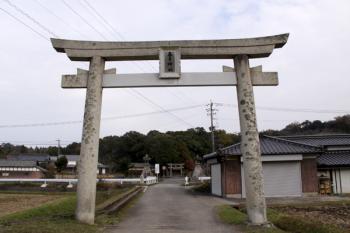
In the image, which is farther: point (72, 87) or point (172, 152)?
point (172, 152)

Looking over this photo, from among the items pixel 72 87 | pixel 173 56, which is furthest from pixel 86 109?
pixel 173 56

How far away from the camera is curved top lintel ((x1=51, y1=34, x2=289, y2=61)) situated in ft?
40.9

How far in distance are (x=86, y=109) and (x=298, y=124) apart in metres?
86.1

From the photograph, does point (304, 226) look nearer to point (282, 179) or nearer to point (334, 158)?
point (282, 179)

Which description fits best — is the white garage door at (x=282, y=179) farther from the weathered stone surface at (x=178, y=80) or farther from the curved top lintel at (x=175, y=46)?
the curved top lintel at (x=175, y=46)

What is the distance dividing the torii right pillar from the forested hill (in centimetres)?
6293

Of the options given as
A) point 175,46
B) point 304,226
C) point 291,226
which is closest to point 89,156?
point 175,46

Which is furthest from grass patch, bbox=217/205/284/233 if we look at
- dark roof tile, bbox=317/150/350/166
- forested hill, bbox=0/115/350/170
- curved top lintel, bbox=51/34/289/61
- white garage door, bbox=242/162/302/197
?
forested hill, bbox=0/115/350/170

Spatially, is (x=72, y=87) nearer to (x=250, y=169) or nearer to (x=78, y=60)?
(x=78, y=60)

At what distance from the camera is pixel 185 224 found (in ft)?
41.1

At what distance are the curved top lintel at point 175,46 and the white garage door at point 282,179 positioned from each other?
14.3m

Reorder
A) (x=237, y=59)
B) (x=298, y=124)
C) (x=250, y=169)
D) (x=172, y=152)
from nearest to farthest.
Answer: (x=250, y=169), (x=237, y=59), (x=172, y=152), (x=298, y=124)

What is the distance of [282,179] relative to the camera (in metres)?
25.2

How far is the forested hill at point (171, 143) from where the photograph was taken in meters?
77.9
